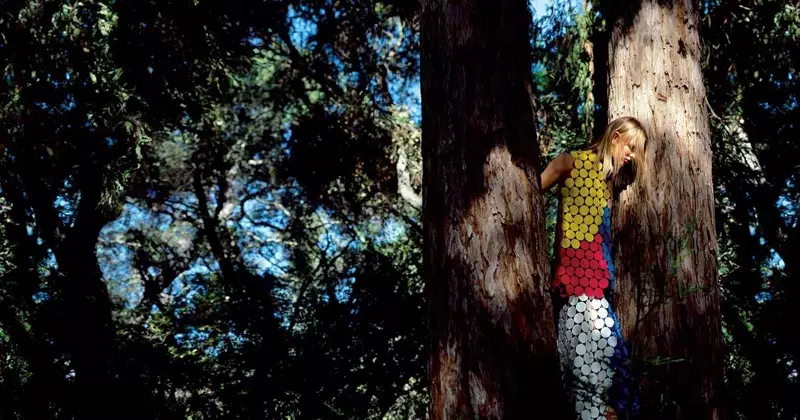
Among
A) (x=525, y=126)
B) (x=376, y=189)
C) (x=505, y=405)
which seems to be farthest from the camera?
(x=376, y=189)

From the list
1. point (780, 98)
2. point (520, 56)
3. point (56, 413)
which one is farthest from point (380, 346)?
Result: point (520, 56)

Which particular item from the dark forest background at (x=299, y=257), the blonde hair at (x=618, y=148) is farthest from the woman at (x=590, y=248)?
the dark forest background at (x=299, y=257)

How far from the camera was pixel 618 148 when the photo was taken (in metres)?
4.05

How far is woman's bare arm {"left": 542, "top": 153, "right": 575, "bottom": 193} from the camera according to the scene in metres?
3.97

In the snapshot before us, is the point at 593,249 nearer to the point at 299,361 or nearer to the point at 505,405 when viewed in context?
the point at 505,405

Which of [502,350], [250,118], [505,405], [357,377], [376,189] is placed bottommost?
[505,405]

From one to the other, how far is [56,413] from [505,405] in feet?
22.3

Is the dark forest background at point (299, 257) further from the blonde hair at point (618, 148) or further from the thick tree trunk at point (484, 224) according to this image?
the thick tree trunk at point (484, 224)

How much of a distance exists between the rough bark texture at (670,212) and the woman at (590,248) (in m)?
0.13

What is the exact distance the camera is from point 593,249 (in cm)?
399

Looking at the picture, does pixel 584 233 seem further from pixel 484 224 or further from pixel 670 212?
pixel 484 224

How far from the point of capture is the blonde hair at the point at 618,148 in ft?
13.1

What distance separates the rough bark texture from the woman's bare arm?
370 mm

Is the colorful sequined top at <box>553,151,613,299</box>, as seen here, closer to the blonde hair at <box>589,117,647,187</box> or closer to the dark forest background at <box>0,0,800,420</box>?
the blonde hair at <box>589,117,647,187</box>
